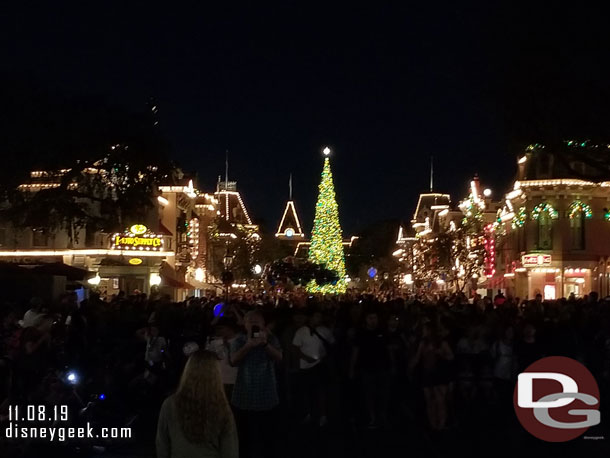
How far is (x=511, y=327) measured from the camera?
53.5ft

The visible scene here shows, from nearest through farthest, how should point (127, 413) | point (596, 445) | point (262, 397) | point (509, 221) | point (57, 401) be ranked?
point (262, 397), point (57, 401), point (596, 445), point (127, 413), point (509, 221)

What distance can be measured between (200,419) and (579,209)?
42344mm

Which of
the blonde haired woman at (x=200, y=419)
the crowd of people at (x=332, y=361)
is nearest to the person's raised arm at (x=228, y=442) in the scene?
the blonde haired woman at (x=200, y=419)

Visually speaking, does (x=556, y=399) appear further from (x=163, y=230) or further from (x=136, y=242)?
(x=163, y=230)

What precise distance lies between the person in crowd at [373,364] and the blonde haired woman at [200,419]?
31.0 ft

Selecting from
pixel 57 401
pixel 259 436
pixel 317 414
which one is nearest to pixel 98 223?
pixel 317 414

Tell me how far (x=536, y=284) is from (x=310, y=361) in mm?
39904

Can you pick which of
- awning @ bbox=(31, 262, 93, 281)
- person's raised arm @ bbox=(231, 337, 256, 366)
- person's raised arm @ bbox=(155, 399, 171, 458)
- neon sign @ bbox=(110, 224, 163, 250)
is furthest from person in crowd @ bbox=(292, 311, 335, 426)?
neon sign @ bbox=(110, 224, 163, 250)

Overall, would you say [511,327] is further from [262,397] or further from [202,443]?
[202,443]

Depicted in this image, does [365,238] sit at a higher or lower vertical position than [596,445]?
higher

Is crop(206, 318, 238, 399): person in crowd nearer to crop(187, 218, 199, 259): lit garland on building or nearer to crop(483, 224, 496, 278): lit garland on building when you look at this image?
crop(483, 224, 496, 278): lit garland on building

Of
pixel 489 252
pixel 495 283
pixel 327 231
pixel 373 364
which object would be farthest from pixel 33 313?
pixel 327 231

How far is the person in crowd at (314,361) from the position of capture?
14.6 meters

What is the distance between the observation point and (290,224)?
14312cm
